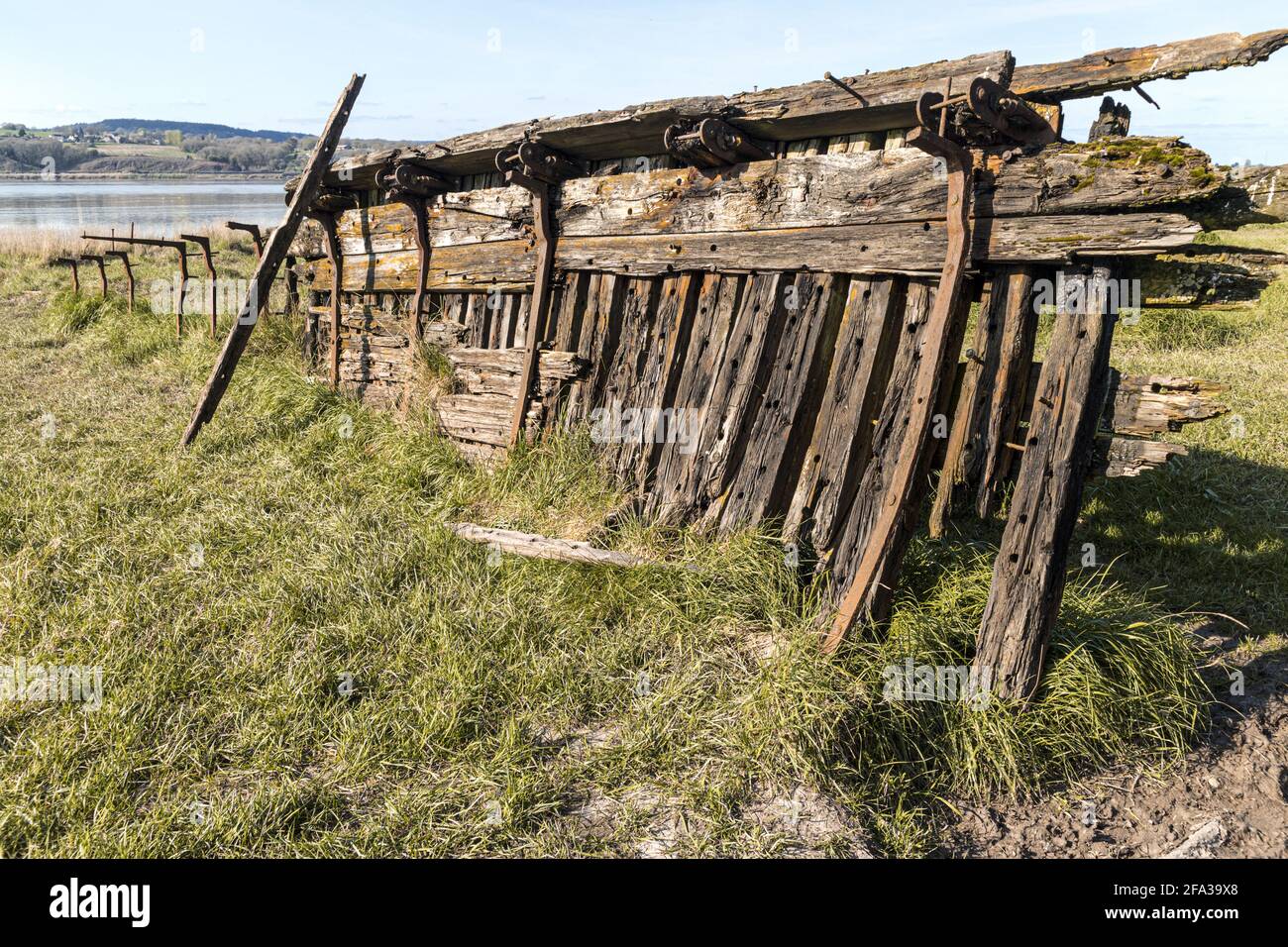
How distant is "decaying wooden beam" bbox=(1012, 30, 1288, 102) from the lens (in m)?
3.42

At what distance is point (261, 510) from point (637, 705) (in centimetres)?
357

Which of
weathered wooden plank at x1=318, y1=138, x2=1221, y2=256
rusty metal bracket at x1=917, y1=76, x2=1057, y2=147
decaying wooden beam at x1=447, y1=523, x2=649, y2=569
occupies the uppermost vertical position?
rusty metal bracket at x1=917, y1=76, x2=1057, y2=147

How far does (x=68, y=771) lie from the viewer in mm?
3529

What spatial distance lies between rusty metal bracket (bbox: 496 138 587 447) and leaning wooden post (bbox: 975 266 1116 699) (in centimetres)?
379

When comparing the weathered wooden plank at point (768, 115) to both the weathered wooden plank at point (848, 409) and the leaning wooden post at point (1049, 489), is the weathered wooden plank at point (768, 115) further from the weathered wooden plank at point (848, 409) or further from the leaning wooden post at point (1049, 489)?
the leaning wooden post at point (1049, 489)

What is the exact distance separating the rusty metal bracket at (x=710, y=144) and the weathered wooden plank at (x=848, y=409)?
119 cm

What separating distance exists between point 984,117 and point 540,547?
3.44m

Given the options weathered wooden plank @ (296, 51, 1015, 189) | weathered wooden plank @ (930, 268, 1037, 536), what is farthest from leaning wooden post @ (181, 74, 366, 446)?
weathered wooden plank @ (930, 268, 1037, 536)

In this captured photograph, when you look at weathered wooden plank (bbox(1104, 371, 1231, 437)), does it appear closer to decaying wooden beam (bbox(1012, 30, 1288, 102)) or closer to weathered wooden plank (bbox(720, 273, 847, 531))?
decaying wooden beam (bbox(1012, 30, 1288, 102))

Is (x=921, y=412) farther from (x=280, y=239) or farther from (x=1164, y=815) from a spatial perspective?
(x=280, y=239)

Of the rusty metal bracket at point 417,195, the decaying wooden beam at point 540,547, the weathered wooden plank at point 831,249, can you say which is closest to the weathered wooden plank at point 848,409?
the weathered wooden plank at point 831,249

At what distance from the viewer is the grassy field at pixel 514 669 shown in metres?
3.41

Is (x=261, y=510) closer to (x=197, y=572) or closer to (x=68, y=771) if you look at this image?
(x=197, y=572)
